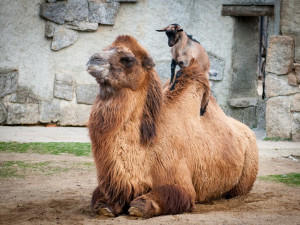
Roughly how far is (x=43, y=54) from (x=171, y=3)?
2927mm

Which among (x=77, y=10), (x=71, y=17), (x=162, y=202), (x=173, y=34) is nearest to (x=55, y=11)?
(x=71, y=17)

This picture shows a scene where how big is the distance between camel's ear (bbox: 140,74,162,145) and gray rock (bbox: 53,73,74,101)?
680 cm

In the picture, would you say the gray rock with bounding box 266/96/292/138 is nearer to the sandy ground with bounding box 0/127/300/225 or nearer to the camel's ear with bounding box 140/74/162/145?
the sandy ground with bounding box 0/127/300/225

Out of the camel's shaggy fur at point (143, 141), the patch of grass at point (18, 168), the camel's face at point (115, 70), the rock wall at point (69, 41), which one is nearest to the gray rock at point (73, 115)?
the rock wall at point (69, 41)

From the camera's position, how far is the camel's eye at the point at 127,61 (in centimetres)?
510

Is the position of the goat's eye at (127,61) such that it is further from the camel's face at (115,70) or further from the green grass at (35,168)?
the green grass at (35,168)

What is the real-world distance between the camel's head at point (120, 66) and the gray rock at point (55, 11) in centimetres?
668

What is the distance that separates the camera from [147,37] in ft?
40.1

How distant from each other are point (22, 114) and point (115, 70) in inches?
282

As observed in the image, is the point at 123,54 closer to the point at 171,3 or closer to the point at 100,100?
the point at 100,100

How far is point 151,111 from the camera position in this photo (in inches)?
209

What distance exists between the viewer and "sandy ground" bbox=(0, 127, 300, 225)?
4.97 m

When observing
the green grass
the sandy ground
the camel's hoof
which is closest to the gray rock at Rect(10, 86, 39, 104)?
the sandy ground

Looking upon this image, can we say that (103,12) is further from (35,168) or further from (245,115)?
(35,168)
